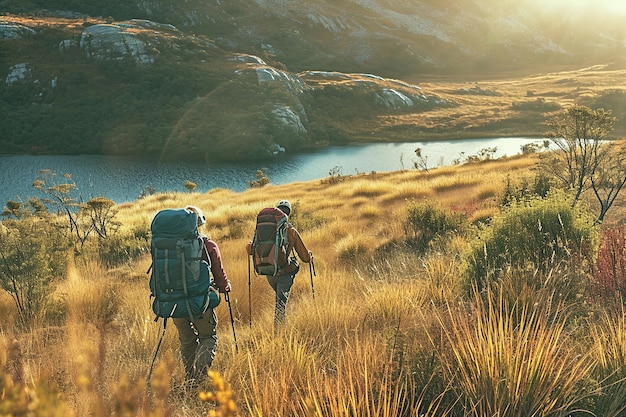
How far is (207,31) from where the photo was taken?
135250 millimetres

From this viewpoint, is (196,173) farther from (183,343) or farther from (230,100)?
(183,343)

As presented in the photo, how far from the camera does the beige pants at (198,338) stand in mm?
3691

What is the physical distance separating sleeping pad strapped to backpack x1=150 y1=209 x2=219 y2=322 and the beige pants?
0.71 feet

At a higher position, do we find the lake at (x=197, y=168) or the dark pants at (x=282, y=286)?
the lake at (x=197, y=168)

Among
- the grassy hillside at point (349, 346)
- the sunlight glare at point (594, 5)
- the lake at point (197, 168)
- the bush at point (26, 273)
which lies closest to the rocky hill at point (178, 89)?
the lake at point (197, 168)

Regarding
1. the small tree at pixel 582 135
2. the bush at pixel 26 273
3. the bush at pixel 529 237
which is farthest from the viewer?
the small tree at pixel 582 135

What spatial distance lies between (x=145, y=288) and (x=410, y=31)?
173431 millimetres

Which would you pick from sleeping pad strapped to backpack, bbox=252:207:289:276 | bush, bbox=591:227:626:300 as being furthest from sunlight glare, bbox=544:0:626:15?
sleeping pad strapped to backpack, bbox=252:207:289:276

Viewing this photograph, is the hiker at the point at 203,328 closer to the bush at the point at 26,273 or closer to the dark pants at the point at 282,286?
the dark pants at the point at 282,286

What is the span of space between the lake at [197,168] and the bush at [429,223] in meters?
26.8

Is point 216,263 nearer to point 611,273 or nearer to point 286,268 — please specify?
point 286,268

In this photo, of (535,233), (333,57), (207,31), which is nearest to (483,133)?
(535,233)

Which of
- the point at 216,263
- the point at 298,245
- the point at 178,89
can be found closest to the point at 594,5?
the point at 178,89

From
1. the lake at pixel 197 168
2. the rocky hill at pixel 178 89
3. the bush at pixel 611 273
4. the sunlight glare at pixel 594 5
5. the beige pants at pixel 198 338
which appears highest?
the sunlight glare at pixel 594 5
